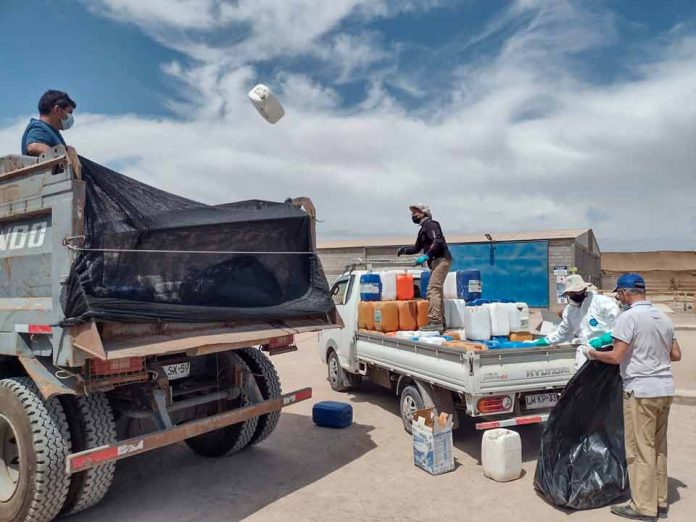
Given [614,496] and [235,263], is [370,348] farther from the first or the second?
[614,496]

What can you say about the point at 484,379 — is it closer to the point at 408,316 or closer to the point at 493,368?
the point at 493,368

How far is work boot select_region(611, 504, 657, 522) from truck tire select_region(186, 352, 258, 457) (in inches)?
126

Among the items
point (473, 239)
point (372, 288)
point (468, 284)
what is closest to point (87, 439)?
point (372, 288)

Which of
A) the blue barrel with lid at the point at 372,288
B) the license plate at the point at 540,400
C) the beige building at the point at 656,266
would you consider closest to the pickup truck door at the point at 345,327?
the blue barrel with lid at the point at 372,288

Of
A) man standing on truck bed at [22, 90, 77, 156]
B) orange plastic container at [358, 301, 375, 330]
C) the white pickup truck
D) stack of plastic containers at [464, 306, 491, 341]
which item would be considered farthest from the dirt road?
man standing on truck bed at [22, 90, 77, 156]

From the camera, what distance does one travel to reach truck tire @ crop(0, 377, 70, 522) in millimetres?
3748

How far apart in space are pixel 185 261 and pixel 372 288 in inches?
142

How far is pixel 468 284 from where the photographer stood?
24.3 ft

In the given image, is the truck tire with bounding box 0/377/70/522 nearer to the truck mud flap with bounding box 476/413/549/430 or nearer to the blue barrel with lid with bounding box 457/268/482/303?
the truck mud flap with bounding box 476/413/549/430

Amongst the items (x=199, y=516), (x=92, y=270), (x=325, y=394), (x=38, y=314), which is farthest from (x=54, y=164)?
(x=325, y=394)

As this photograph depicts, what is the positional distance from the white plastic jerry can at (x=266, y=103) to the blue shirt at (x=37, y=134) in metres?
1.95

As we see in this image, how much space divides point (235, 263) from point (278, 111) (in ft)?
6.22

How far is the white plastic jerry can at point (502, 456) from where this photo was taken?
187 inches

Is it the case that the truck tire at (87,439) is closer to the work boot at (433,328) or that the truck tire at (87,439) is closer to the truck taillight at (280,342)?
the truck taillight at (280,342)
